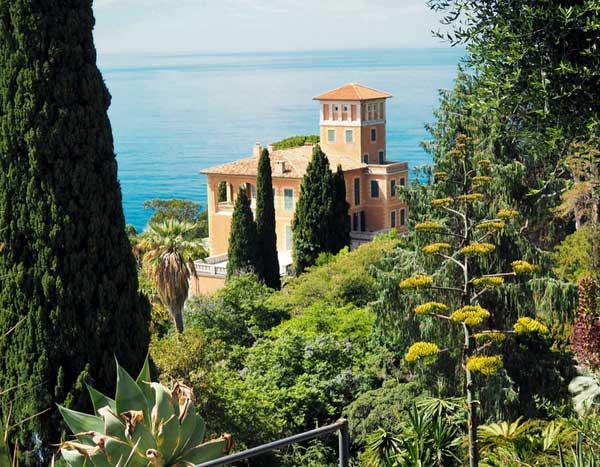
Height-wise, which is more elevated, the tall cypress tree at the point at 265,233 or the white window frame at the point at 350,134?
the white window frame at the point at 350,134

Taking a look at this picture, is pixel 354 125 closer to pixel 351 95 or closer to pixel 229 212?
pixel 351 95

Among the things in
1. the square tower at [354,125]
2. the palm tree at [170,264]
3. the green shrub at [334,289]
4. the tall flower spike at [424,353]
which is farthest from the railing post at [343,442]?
the square tower at [354,125]

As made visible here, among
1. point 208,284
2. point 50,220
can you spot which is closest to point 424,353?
point 50,220

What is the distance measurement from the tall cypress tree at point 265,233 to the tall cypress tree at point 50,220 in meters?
21.2

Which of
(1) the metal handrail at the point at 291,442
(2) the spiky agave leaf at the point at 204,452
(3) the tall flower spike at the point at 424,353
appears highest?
(1) the metal handrail at the point at 291,442

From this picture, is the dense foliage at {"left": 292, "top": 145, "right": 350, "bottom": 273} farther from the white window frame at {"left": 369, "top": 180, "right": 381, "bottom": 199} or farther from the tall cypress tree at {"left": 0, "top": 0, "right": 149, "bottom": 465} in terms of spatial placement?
the tall cypress tree at {"left": 0, "top": 0, "right": 149, "bottom": 465}

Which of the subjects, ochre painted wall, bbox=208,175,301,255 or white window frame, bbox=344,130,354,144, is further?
white window frame, bbox=344,130,354,144

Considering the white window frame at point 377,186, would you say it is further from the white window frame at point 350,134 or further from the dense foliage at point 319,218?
the dense foliage at point 319,218

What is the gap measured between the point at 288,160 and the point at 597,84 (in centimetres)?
4141

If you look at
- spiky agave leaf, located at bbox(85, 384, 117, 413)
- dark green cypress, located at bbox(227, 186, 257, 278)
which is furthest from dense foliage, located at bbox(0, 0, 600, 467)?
dark green cypress, located at bbox(227, 186, 257, 278)

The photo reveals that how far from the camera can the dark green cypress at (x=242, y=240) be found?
108 feet

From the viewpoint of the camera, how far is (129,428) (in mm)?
3818

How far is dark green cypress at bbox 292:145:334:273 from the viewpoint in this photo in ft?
120

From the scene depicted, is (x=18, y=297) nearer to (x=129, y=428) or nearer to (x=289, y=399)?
(x=289, y=399)
